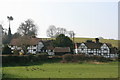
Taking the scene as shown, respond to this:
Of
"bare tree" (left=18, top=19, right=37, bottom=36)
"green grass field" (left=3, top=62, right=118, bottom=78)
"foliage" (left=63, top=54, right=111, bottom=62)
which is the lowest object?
"green grass field" (left=3, top=62, right=118, bottom=78)

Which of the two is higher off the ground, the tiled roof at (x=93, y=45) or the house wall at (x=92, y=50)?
the tiled roof at (x=93, y=45)

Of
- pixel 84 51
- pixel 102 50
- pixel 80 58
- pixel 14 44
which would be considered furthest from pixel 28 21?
pixel 80 58

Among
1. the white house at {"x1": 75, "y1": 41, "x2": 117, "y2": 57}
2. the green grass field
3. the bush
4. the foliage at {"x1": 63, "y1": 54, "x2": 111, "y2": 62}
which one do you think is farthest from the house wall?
the green grass field

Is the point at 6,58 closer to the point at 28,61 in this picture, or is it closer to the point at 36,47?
the point at 28,61

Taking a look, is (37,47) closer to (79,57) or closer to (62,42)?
(62,42)

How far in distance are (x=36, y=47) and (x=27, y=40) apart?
1132cm

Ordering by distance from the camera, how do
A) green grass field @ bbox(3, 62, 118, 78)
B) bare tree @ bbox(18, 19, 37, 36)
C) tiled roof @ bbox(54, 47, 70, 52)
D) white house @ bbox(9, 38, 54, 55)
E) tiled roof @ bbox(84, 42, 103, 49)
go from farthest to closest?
bare tree @ bbox(18, 19, 37, 36) → tiled roof @ bbox(84, 42, 103, 49) → white house @ bbox(9, 38, 54, 55) → tiled roof @ bbox(54, 47, 70, 52) → green grass field @ bbox(3, 62, 118, 78)

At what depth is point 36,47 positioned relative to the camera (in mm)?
81000

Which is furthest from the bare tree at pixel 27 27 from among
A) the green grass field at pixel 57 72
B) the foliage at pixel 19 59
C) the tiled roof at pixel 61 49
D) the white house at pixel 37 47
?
the green grass field at pixel 57 72

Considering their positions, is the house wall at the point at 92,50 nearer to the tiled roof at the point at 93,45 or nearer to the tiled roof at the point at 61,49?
the tiled roof at the point at 93,45

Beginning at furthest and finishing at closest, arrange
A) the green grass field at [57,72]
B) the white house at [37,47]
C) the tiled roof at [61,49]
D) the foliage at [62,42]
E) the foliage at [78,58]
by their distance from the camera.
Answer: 1. the white house at [37,47]
2. the foliage at [62,42]
3. the tiled roof at [61,49]
4. the foliage at [78,58]
5. the green grass field at [57,72]

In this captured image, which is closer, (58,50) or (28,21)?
(58,50)

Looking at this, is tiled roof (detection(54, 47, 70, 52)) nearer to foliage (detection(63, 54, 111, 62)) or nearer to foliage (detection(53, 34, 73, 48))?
foliage (detection(53, 34, 73, 48))

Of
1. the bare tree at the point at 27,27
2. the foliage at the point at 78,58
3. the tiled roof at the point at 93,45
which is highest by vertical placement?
the bare tree at the point at 27,27
